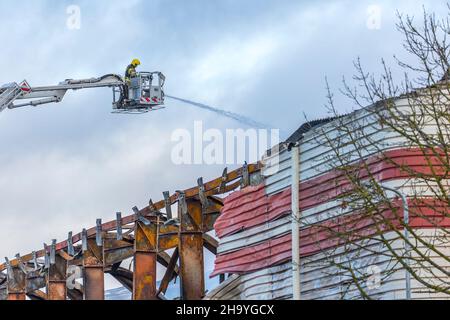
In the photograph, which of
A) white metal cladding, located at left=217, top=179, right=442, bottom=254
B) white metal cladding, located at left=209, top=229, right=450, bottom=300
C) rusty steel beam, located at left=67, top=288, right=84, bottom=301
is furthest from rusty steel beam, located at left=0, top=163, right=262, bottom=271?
rusty steel beam, located at left=67, top=288, right=84, bottom=301

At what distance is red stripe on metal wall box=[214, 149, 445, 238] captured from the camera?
20.0 metres

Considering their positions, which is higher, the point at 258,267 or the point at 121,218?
the point at 121,218

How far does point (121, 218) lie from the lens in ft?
120

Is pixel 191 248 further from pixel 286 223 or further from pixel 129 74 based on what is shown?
pixel 286 223

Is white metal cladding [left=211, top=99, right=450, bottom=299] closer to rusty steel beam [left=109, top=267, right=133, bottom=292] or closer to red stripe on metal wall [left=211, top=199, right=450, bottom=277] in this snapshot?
red stripe on metal wall [left=211, top=199, right=450, bottom=277]

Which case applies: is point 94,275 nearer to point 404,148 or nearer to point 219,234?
point 219,234

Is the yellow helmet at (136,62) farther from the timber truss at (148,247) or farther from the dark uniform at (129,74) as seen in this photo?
the timber truss at (148,247)

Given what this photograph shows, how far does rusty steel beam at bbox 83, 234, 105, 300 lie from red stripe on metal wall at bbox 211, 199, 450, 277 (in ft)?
43.0

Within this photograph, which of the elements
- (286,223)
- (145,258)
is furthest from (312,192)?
(145,258)

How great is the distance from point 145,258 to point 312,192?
13.3m

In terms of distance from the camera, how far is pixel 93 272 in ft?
128

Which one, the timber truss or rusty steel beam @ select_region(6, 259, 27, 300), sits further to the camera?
rusty steel beam @ select_region(6, 259, 27, 300)
